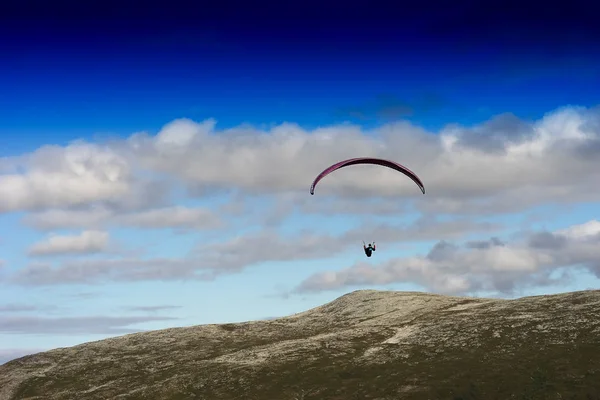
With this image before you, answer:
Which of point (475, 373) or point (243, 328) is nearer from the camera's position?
point (475, 373)

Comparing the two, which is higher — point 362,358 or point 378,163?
point 378,163

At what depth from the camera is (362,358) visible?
328 ft

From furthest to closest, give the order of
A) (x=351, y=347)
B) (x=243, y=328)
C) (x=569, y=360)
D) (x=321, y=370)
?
1. (x=243, y=328)
2. (x=351, y=347)
3. (x=321, y=370)
4. (x=569, y=360)

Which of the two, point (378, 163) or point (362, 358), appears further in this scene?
point (362, 358)

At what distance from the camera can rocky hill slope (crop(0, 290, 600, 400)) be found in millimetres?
84000

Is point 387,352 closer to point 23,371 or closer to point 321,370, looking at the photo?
point 321,370

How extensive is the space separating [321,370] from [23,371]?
185 ft

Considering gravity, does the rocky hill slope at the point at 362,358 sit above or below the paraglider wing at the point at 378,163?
below

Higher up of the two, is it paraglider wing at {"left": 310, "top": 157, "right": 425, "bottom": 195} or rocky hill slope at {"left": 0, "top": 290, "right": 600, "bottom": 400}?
paraglider wing at {"left": 310, "top": 157, "right": 425, "bottom": 195}

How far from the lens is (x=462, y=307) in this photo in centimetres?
13288

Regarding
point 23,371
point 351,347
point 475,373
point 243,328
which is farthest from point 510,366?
point 23,371

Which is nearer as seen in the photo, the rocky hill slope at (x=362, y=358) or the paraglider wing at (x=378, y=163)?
the paraglider wing at (x=378, y=163)

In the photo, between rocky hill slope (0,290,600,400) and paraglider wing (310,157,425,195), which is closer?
paraglider wing (310,157,425,195)

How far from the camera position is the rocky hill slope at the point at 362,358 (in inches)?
3307
